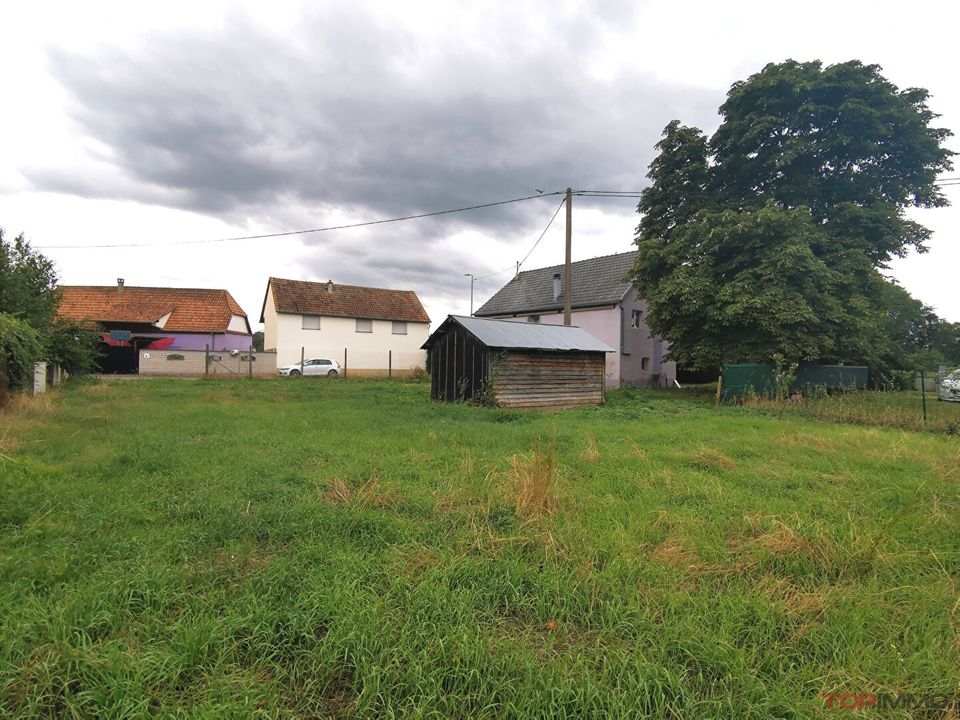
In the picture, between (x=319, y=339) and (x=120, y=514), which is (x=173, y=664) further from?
(x=319, y=339)

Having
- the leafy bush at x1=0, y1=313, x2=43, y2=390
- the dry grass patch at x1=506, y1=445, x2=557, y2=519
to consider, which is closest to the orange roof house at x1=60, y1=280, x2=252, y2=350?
the leafy bush at x1=0, y1=313, x2=43, y2=390

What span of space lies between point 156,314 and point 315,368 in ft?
46.5

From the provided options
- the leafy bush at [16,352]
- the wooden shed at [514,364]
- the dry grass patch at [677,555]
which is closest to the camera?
the dry grass patch at [677,555]

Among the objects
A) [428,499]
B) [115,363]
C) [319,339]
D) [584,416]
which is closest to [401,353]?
[319,339]

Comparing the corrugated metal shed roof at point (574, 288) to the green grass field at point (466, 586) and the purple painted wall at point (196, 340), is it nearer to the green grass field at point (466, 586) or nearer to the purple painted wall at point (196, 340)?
the green grass field at point (466, 586)

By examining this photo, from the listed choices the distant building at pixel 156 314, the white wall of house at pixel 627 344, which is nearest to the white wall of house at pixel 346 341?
the distant building at pixel 156 314

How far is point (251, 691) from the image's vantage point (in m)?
1.91

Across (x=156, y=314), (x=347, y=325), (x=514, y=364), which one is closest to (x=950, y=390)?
(x=514, y=364)

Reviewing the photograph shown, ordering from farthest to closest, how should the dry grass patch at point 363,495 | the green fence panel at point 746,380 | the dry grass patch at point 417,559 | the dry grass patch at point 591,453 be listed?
the green fence panel at point 746,380, the dry grass patch at point 591,453, the dry grass patch at point 363,495, the dry grass patch at point 417,559

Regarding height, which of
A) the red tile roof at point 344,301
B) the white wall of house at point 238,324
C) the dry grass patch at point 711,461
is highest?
the red tile roof at point 344,301

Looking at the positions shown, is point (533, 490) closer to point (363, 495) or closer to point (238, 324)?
point (363, 495)

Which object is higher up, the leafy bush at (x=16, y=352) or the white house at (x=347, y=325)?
the white house at (x=347, y=325)

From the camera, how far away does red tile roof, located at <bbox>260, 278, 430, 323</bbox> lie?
30.4 meters

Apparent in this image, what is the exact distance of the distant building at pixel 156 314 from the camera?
31.5 meters
